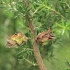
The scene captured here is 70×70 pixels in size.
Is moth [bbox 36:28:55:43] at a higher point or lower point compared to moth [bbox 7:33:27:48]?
higher

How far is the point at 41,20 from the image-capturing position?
1.39 meters

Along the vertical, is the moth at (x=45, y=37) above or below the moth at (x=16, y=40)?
above

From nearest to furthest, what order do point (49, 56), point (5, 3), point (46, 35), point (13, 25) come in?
point (46, 35), point (5, 3), point (49, 56), point (13, 25)

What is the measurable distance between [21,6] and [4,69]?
0.94 m

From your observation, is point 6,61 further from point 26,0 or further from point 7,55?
point 26,0

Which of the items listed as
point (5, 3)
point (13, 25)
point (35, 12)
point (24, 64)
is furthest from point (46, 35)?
point (13, 25)

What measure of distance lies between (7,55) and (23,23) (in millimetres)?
695

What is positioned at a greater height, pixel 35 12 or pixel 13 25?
pixel 35 12

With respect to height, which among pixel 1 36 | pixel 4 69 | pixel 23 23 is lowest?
pixel 4 69

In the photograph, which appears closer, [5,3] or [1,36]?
[5,3]

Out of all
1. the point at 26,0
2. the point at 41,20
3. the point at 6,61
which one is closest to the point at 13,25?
the point at 6,61

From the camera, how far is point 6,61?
2.14m

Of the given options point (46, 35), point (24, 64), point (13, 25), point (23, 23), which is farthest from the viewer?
point (13, 25)

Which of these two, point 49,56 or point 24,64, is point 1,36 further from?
point 49,56
